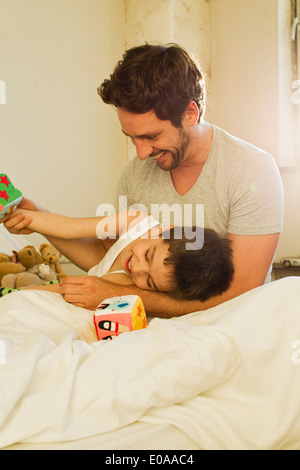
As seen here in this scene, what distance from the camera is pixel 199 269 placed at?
1.30 meters

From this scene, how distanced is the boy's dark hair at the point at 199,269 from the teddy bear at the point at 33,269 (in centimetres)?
77

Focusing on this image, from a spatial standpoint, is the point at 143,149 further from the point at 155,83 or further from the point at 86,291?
the point at 86,291

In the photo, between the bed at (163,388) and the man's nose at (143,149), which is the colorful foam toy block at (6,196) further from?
the bed at (163,388)

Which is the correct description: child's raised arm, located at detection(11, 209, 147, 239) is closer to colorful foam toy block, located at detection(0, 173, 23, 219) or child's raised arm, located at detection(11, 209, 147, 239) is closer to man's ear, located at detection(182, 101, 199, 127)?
colorful foam toy block, located at detection(0, 173, 23, 219)

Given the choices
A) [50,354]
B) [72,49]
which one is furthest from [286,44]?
[50,354]

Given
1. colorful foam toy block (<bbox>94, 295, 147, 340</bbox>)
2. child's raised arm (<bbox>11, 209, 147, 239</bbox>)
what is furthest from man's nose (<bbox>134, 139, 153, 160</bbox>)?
colorful foam toy block (<bbox>94, 295, 147, 340</bbox>)

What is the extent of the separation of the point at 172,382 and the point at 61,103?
2.33 meters

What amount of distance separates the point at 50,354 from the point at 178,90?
1.02 m

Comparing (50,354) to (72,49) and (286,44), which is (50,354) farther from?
(286,44)

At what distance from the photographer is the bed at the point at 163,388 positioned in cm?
66

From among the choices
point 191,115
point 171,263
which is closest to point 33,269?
point 171,263
